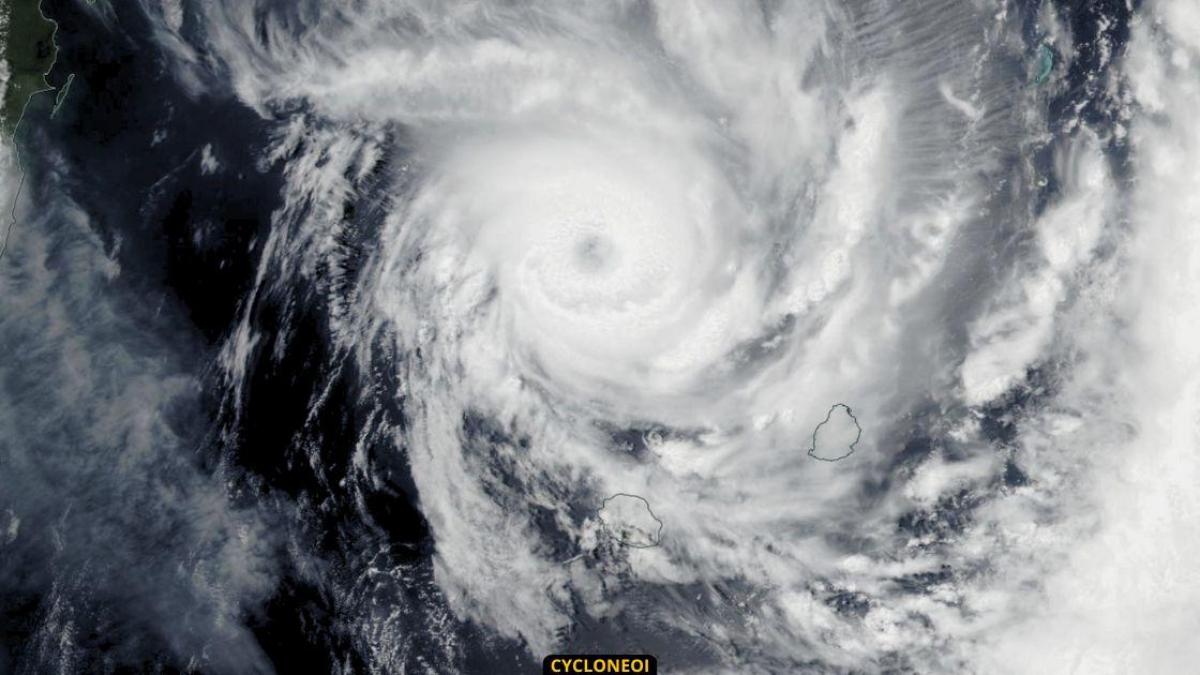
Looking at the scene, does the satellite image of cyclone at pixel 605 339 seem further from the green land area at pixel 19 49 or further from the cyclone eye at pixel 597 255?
the green land area at pixel 19 49

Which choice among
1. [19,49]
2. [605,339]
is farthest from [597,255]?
[19,49]

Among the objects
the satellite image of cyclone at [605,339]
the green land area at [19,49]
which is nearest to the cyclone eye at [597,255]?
the satellite image of cyclone at [605,339]

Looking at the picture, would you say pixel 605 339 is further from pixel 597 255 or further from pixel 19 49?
pixel 19 49

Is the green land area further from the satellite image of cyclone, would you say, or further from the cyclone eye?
the cyclone eye

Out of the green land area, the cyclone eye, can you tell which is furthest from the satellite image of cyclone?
the green land area

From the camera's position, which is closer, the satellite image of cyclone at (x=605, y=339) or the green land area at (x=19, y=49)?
the satellite image of cyclone at (x=605, y=339)

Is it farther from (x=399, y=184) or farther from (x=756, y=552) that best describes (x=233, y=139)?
(x=756, y=552)
